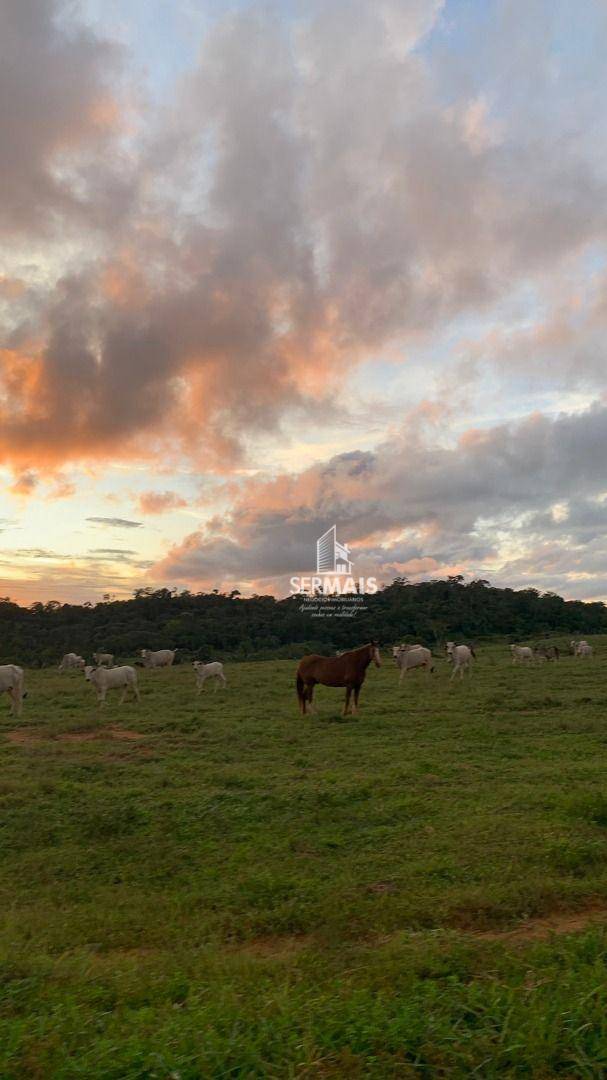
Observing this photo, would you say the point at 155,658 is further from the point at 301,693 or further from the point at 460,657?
the point at 301,693

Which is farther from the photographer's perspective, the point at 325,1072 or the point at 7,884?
the point at 7,884

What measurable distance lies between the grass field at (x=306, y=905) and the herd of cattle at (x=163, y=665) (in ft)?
15.1

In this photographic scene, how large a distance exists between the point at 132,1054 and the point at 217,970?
1.51m

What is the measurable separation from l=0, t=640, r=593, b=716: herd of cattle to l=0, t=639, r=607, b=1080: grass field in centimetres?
462

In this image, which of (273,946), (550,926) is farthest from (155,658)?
(550,926)

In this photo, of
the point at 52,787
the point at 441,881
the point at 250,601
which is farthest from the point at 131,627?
the point at 441,881

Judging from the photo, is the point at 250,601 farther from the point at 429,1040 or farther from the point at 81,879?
the point at 429,1040

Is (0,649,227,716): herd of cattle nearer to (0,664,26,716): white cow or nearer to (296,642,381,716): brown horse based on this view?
(0,664,26,716): white cow

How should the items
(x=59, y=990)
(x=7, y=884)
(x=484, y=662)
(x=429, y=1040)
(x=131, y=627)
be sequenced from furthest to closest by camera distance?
(x=131, y=627)
(x=484, y=662)
(x=7, y=884)
(x=59, y=990)
(x=429, y=1040)

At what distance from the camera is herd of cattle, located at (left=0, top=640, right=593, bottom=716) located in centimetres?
1998

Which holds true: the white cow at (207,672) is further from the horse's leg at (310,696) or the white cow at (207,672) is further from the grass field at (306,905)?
the grass field at (306,905)

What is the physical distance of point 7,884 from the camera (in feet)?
25.6

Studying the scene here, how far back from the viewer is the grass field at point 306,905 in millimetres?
3725

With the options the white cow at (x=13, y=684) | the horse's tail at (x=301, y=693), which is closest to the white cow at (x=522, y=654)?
the horse's tail at (x=301, y=693)
